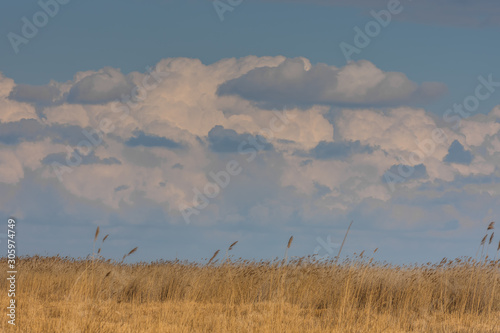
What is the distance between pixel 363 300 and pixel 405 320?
3193 millimetres

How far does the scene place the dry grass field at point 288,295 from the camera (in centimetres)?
1095

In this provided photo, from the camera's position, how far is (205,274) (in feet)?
50.0

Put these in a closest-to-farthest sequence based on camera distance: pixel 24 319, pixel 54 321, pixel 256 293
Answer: pixel 54 321 → pixel 24 319 → pixel 256 293

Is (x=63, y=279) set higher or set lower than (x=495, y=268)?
lower

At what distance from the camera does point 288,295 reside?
1366 centimetres

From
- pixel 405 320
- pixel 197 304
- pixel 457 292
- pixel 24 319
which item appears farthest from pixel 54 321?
pixel 457 292

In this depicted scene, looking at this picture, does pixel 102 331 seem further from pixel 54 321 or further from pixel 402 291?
pixel 402 291

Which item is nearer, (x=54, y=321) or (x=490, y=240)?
(x=54, y=321)

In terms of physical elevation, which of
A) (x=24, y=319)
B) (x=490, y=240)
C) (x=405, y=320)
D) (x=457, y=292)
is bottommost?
(x=24, y=319)

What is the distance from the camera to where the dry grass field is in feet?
35.9

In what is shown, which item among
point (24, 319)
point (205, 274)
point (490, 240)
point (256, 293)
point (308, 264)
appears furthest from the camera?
point (308, 264)

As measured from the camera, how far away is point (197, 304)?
515 inches

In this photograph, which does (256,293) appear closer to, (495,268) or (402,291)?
(402,291)

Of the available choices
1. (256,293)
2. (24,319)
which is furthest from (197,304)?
(24,319)
